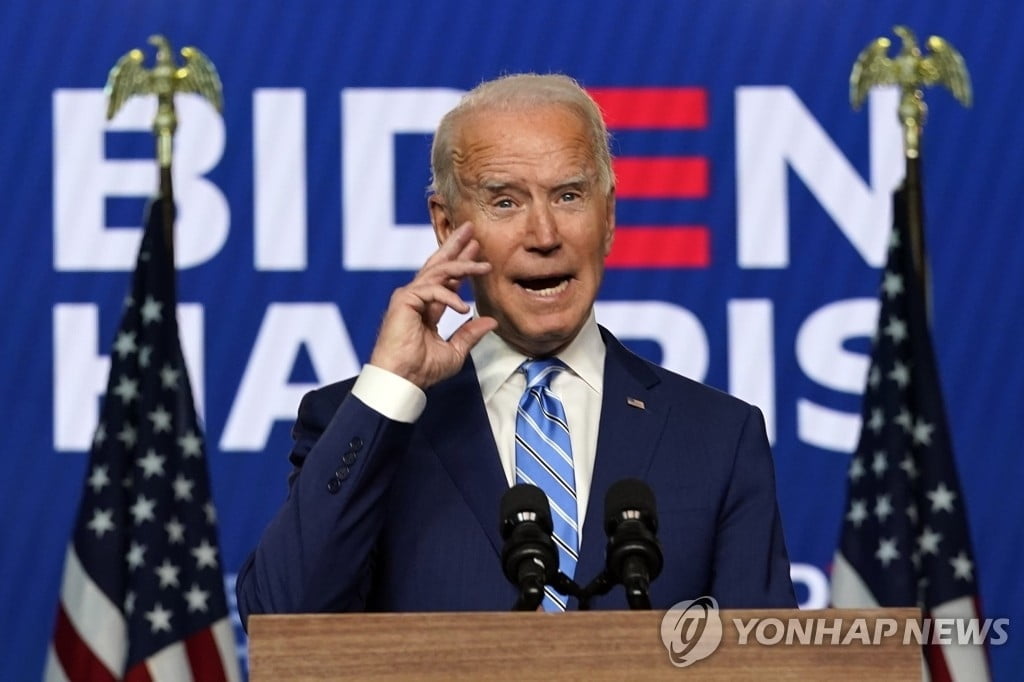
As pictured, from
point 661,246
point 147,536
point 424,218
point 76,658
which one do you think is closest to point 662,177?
point 661,246

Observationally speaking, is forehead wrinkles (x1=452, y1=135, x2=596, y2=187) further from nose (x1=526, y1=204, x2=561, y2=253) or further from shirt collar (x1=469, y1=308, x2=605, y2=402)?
shirt collar (x1=469, y1=308, x2=605, y2=402)

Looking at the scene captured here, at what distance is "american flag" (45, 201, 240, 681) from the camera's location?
13.6ft

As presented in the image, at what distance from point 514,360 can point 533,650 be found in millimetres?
802

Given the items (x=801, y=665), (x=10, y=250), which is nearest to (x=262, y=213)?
(x=10, y=250)

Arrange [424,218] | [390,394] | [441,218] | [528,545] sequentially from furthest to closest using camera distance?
[424,218]
[441,218]
[390,394]
[528,545]

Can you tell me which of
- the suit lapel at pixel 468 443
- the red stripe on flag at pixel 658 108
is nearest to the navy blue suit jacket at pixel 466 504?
the suit lapel at pixel 468 443

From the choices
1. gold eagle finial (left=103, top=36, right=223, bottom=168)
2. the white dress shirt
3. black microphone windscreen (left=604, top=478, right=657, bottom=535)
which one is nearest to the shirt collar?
the white dress shirt

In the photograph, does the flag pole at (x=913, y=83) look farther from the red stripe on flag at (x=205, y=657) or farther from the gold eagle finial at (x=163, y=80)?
the red stripe on flag at (x=205, y=657)

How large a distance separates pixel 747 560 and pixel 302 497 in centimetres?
59

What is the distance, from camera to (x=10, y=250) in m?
4.59

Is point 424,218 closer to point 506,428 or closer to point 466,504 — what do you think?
point 506,428

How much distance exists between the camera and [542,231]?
2.29 m

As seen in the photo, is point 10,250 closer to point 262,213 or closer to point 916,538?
point 262,213

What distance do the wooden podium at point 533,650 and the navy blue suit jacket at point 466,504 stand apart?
41 cm
